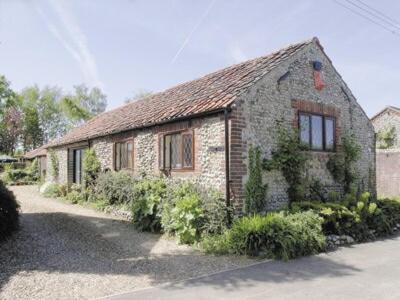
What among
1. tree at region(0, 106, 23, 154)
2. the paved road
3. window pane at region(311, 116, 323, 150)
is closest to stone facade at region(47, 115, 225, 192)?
the paved road

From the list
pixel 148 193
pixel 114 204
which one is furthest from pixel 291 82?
pixel 114 204

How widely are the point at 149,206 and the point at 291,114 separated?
210 inches

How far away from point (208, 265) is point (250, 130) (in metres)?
4.17

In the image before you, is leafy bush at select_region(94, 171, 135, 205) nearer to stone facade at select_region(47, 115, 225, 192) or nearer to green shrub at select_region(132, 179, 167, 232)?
stone facade at select_region(47, 115, 225, 192)

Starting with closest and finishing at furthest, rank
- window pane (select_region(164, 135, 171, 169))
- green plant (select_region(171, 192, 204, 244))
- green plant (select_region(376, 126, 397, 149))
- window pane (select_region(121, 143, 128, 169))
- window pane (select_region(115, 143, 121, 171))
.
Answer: green plant (select_region(171, 192, 204, 244)) → window pane (select_region(164, 135, 171, 169)) → window pane (select_region(121, 143, 128, 169)) → window pane (select_region(115, 143, 121, 171)) → green plant (select_region(376, 126, 397, 149))

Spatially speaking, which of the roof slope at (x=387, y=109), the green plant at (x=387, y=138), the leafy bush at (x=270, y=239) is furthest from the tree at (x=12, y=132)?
the leafy bush at (x=270, y=239)

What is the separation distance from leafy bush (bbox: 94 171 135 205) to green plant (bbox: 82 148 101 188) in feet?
2.94

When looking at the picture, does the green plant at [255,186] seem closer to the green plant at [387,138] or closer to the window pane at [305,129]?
the window pane at [305,129]

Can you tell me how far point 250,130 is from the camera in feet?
33.7

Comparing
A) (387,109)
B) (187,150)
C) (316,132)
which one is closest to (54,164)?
(187,150)

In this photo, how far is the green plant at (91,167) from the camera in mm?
16766

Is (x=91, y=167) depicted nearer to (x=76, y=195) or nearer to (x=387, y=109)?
(x=76, y=195)

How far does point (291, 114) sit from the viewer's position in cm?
1162

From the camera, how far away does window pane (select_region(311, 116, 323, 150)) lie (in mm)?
12270
